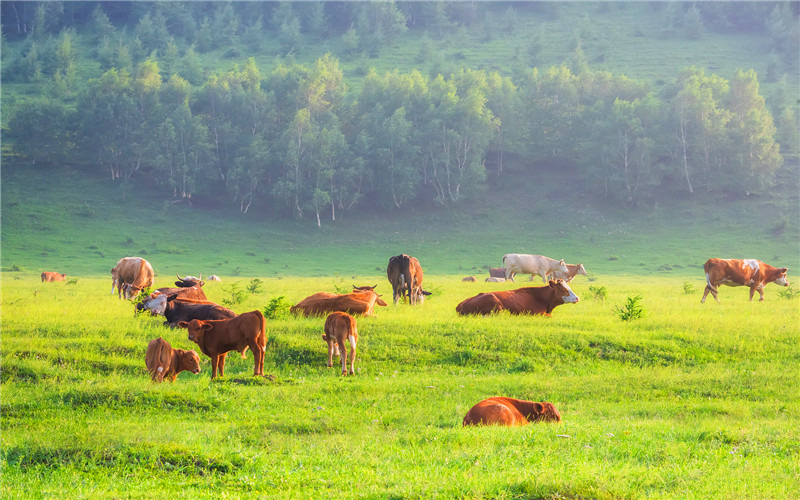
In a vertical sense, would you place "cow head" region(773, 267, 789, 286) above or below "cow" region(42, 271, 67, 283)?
above

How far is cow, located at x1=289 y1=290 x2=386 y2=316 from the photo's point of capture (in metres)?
18.1

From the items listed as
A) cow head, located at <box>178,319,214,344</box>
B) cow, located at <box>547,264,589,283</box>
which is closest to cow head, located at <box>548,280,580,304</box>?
cow head, located at <box>178,319,214,344</box>

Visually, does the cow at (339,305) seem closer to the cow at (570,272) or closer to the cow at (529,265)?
the cow at (570,272)

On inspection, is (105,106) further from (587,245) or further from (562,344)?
(562,344)

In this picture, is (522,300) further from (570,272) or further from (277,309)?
(570,272)

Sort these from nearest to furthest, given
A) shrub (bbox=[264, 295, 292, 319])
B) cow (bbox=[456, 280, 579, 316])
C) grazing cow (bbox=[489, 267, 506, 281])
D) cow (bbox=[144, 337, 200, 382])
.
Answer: cow (bbox=[144, 337, 200, 382])
shrub (bbox=[264, 295, 292, 319])
cow (bbox=[456, 280, 579, 316])
grazing cow (bbox=[489, 267, 506, 281])

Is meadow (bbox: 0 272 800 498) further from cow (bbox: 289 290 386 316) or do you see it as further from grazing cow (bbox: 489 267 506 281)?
grazing cow (bbox: 489 267 506 281)

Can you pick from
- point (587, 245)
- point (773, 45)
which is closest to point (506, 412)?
point (587, 245)

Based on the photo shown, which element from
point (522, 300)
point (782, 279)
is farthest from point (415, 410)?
point (782, 279)

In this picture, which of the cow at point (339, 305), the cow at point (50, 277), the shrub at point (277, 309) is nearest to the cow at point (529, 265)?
the cow at point (339, 305)

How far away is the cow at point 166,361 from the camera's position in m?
12.6

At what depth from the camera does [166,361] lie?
41.4 feet

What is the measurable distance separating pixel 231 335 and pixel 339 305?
5.59m

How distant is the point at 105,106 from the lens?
231ft
